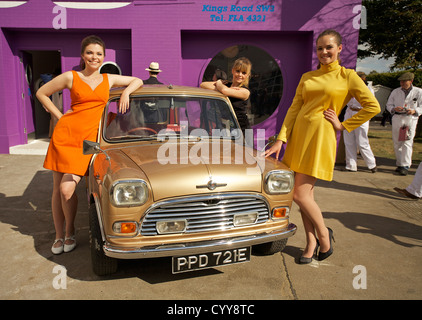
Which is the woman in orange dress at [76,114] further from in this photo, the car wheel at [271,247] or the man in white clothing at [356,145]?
the man in white clothing at [356,145]

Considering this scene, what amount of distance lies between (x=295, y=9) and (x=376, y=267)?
6.79 meters

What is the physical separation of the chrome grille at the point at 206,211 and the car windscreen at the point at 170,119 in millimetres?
1050

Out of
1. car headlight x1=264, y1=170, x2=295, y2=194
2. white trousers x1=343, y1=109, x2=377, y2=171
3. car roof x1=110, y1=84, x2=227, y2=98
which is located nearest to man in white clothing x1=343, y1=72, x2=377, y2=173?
white trousers x1=343, y1=109, x2=377, y2=171

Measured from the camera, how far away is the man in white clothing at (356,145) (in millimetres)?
7637

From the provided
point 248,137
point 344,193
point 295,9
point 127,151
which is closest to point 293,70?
point 295,9

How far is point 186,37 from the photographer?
8.78 metres

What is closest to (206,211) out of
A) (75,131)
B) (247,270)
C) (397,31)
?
(247,270)

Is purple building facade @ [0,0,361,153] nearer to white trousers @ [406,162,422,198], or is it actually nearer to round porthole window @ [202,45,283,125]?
round porthole window @ [202,45,283,125]

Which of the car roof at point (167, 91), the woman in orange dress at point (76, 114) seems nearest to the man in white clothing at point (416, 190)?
the car roof at point (167, 91)

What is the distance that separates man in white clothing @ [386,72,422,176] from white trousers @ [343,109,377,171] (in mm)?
587

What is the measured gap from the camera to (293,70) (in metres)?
8.98

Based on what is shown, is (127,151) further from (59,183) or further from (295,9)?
(295,9)

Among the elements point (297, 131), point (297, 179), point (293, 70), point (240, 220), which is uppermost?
point (293, 70)

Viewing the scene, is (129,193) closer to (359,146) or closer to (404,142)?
(359,146)
